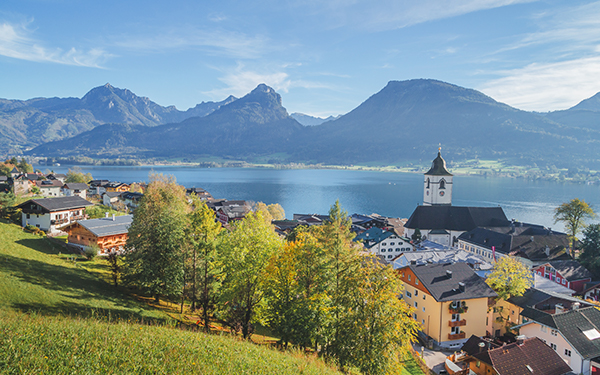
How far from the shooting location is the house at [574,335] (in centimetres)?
2092

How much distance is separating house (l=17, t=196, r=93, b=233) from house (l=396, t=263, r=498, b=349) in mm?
37309

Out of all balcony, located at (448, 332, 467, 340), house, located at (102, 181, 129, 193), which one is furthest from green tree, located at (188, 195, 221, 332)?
house, located at (102, 181, 129, 193)

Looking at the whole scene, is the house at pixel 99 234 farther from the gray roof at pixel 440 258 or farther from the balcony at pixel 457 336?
the balcony at pixel 457 336

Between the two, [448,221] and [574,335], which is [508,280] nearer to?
[574,335]

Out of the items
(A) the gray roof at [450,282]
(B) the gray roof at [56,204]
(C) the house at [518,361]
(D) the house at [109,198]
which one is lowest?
(C) the house at [518,361]

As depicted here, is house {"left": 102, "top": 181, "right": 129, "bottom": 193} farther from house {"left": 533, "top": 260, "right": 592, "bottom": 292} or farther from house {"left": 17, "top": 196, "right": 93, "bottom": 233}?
house {"left": 533, "top": 260, "right": 592, "bottom": 292}

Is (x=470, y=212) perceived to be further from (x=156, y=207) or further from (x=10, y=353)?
(x=10, y=353)

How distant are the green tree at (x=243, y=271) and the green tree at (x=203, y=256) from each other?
674 mm

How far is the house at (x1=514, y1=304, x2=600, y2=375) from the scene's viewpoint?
2092 centimetres

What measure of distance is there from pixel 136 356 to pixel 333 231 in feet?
35.9

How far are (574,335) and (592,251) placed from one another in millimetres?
25809

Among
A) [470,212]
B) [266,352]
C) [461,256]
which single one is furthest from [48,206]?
[470,212]

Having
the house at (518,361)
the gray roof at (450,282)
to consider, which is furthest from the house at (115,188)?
the house at (518,361)

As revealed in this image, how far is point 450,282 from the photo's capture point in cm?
2745
